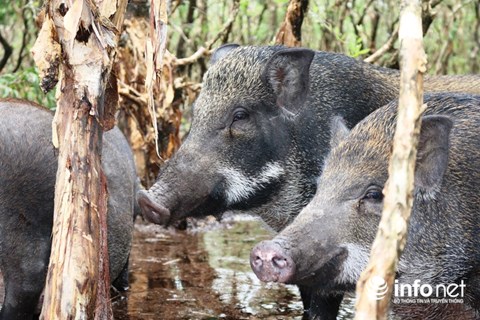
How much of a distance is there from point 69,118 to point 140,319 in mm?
1924

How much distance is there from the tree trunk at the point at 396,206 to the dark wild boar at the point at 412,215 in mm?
904

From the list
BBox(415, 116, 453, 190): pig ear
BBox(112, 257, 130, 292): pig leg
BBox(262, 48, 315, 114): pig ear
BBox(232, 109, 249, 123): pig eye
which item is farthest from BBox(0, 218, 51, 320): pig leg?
BBox(415, 116, 453, 190): pig ear

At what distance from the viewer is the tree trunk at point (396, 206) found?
2639 mm

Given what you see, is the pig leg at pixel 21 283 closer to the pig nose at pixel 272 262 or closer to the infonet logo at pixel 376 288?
the pig nose at pixel 272 262

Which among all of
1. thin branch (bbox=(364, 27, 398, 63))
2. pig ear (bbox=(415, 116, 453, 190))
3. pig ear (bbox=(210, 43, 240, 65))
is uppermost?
thin branch (bbox=(364, 27, 398, 63))

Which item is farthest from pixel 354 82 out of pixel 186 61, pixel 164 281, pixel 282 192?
pixel 186 61

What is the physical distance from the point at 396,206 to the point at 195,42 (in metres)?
8.13

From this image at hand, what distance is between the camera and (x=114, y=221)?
5.26 m

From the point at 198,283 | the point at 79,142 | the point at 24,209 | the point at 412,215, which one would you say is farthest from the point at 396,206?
the point at 198,283

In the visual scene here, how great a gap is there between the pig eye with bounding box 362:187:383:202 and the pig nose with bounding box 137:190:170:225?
107 centimetres

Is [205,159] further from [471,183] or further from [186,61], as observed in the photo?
[186,61]

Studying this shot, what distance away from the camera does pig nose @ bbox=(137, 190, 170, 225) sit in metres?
4.39

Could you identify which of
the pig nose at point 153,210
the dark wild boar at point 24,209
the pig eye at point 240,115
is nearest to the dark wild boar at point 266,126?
the pig eye at point 240,115

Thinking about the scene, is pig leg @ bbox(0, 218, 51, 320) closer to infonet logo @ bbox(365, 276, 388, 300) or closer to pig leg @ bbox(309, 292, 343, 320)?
pig leg @ bbox(309, 292, 343, 320)
